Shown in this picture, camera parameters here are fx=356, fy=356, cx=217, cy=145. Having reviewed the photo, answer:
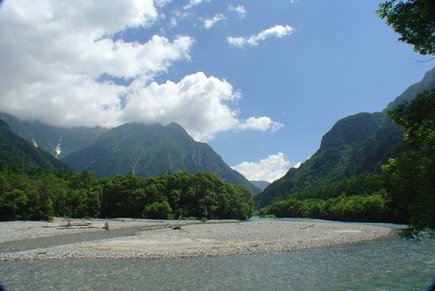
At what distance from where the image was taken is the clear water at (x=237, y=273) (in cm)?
2316

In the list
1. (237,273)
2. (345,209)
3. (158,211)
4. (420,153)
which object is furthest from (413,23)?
(158,211)

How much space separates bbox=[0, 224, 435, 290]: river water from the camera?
23156 millimetres

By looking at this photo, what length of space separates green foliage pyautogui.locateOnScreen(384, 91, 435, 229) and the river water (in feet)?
43.5

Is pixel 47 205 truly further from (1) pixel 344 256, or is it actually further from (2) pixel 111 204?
(1) pixel 344 256

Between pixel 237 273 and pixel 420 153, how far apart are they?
19299 millimetres

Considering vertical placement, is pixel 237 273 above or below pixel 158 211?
below

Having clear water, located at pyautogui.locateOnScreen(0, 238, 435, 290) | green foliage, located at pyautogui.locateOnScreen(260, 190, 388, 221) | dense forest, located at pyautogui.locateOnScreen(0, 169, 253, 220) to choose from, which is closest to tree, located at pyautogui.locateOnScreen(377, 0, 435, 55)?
clear water, located at pyautogui.locateOnScreen(0, 238, 435, 290)

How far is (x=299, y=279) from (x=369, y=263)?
32.8ft

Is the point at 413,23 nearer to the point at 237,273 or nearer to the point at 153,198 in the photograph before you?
the point at 237,273

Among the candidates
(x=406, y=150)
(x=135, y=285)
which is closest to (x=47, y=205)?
(x=135, y=285)

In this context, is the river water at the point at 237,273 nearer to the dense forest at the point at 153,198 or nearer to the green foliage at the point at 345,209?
the green foliage at the point at 345,209

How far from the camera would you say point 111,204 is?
13662cm

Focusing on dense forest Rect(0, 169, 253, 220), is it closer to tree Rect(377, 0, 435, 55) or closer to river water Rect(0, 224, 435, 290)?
river water Rect(0, 224, 435, 290)

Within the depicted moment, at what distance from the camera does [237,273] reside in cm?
2727
